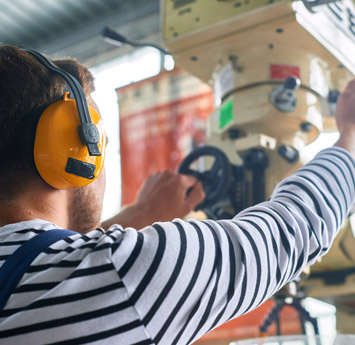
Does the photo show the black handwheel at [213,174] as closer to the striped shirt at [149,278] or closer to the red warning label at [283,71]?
the red warning label at [283,71]

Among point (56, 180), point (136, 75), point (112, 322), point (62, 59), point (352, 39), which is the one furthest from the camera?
point (136, 75)

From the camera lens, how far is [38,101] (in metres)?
0.77

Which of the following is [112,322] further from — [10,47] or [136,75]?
[136,75]

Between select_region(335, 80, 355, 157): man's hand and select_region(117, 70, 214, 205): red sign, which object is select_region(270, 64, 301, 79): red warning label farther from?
select_region(117, 70, 214, 205): red sign

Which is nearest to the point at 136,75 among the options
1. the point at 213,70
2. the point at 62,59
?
the point at 213,70

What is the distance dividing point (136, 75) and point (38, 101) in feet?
15.1

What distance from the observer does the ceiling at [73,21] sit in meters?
5.17

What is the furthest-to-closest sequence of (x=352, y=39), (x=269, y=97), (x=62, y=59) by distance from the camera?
(x=352, y=39)
(x=269, y=97)
(x=62, y=59)

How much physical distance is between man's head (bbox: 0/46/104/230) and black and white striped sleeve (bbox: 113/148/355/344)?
0.60 feet

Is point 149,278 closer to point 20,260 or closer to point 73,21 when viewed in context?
point 20,260

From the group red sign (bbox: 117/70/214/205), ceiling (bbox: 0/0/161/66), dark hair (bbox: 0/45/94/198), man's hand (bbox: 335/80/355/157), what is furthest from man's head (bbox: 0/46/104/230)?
ceiling (bbox: 0/0/161/66)

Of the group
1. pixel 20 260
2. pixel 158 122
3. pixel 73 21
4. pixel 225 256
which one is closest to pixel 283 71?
pixel 225 256

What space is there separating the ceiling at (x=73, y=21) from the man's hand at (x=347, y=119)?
442 cm

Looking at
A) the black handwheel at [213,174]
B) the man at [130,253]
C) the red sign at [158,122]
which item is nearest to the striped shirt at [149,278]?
the man at [130,253]
